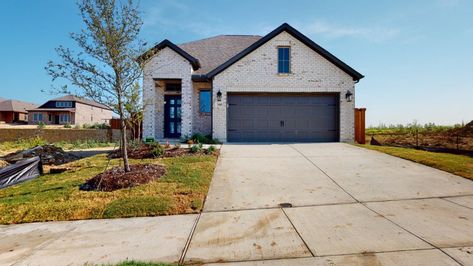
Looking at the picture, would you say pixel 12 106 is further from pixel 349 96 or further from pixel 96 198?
pixel 349 96

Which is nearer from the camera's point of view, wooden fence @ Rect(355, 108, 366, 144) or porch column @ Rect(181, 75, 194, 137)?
wooden fence @ Rect(355, 108, 366, 144)

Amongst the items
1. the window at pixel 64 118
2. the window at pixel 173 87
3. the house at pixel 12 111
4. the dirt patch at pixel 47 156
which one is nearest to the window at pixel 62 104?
the window at pixel 64 118

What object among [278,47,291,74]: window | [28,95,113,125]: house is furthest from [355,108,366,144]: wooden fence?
[28,95,113,125]: house

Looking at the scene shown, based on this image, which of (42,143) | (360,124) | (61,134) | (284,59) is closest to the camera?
(360,124)

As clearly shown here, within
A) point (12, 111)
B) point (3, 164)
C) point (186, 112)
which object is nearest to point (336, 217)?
point (186, 112)

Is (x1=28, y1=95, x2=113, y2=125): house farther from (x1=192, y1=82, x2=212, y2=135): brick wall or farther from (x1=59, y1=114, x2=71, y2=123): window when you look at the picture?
(x1=192, y1=82, x2=212, y2=135): brick wall

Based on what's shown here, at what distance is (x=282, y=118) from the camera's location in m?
13.1

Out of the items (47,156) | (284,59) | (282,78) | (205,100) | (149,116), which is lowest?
(47,156)

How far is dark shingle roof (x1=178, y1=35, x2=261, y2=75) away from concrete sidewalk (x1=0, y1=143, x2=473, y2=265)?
427 inches

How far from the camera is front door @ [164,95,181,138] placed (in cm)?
1454

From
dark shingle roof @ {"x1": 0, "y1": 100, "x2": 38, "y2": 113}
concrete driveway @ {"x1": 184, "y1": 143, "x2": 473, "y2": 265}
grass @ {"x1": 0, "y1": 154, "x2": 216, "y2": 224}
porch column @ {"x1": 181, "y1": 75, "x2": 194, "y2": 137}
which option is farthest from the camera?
dark shingle roof @ {"x1": 0, "y1": 100, "x2": 38, "y2": 113}

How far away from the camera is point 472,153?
31.9ft

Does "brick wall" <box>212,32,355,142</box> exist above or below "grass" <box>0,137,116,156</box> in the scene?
above

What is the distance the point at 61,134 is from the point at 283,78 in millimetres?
15701
